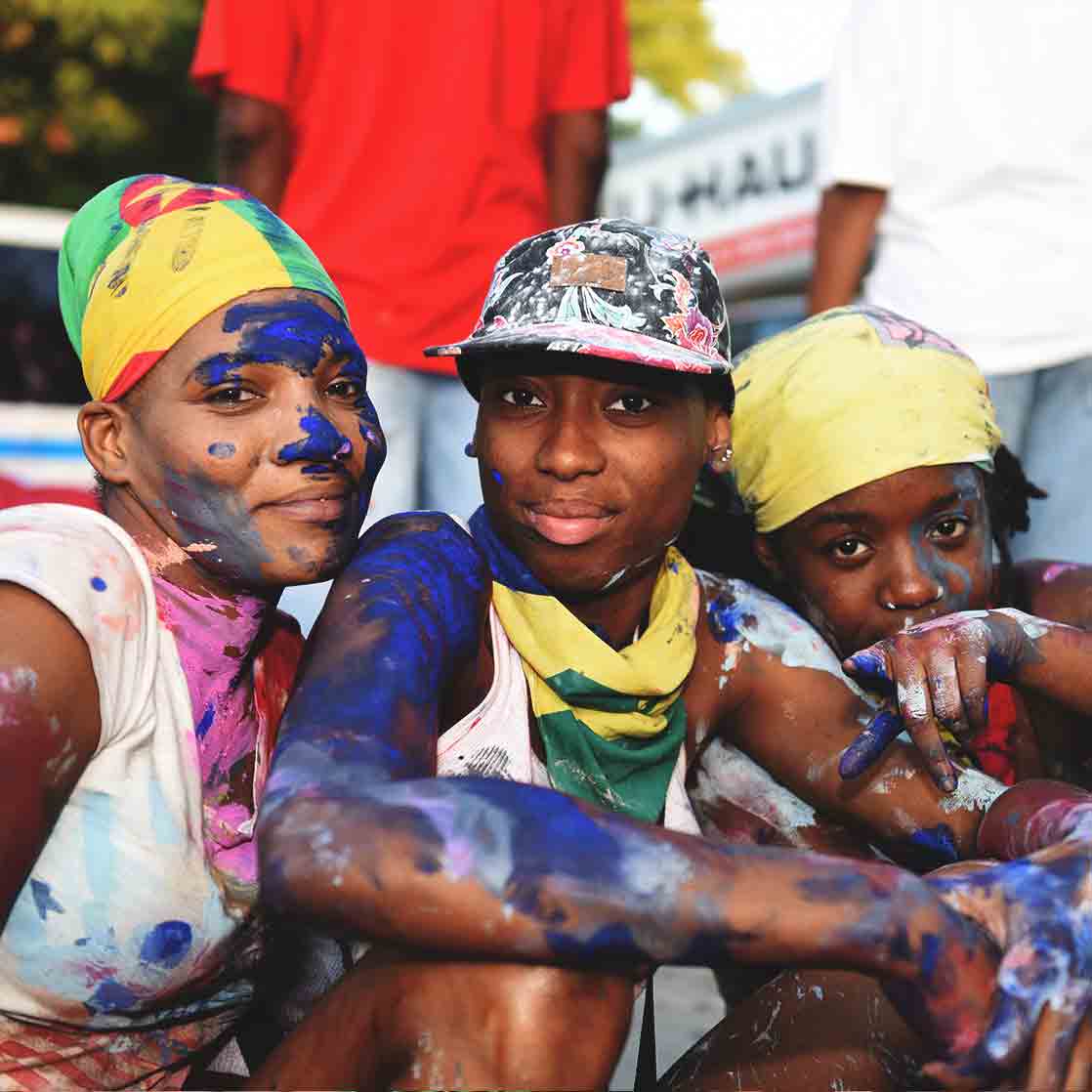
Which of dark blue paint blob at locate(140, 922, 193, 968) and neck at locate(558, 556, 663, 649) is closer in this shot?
dark blue paint blob at locate(140, 922, 193, 968)

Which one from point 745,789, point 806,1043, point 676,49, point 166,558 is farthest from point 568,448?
point 676,49

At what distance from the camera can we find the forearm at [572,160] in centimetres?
368

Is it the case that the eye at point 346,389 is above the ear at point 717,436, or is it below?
above

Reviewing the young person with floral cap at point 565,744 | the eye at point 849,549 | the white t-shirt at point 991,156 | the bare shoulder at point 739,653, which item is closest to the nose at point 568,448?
the young person with floral cap at point 565,744

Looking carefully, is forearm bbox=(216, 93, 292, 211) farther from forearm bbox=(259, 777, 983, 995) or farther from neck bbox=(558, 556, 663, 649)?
forearm bbox=(259, 777, 983, 995)

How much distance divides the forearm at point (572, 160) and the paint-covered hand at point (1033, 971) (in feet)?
7.30

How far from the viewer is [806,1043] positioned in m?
2.34

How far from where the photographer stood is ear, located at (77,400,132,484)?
2.31 meters

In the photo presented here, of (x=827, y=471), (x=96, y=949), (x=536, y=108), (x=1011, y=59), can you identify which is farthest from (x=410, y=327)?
(x=96, y=949)

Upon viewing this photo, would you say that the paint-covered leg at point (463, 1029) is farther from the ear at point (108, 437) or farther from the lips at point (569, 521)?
the ear at point (108, 437)

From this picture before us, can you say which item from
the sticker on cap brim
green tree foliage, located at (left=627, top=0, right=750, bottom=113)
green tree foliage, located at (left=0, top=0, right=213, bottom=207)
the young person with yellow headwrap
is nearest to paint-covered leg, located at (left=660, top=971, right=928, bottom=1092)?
the young person with yellow headwrap

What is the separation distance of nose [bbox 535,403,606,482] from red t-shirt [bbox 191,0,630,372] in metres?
1.05

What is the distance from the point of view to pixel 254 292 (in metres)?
2.30

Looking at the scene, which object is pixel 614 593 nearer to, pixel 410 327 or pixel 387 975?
pixel 387 975
